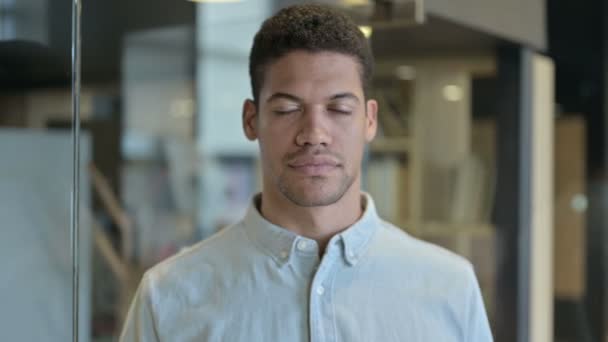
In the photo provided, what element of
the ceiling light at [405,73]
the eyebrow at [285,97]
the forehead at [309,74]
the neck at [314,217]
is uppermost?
the ceiling light at [405,73]

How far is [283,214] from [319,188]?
0.26 ft

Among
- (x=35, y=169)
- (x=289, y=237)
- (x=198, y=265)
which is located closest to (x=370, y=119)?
(x=289, y=237)

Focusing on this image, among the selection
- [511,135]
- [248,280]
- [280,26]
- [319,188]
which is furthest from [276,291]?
[511,135]

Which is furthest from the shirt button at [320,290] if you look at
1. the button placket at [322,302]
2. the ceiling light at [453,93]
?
the ceiling light at [453,93]

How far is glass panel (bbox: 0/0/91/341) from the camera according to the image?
1.31 m

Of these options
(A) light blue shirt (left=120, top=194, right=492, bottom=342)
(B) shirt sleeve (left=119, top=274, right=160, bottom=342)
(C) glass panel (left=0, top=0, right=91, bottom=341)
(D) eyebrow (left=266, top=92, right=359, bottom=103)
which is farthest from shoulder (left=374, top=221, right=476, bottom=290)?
(C) glass panel (left=0, top=0, right=91, bottom=341)

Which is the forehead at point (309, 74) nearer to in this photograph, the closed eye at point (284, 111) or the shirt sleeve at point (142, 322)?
the closed eye at point (284, 111)

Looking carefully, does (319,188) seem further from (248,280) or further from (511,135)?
(511,135)

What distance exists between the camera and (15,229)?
166cm

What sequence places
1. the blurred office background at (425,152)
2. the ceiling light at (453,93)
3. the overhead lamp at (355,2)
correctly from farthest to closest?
the ceiling light at (453,93), the blurred office background at (425,152), the overhead lamp at (355,2)

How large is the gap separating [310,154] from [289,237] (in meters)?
0.13

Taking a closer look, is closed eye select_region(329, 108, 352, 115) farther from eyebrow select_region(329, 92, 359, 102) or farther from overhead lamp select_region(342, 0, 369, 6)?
overhead lamp select_region(342, 0, 369, 6)

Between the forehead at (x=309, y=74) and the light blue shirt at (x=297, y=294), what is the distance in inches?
7.6

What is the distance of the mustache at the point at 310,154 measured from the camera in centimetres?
119
